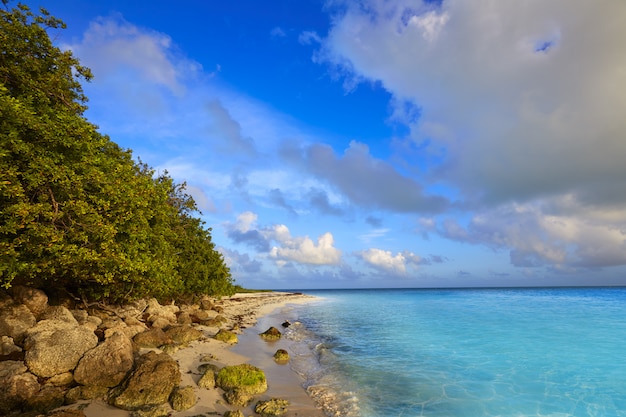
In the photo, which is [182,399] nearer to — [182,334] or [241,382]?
[241,382]

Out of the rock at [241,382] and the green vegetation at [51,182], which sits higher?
→ the green vegetation at [51,182]

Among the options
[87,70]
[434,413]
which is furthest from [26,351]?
[434,413]

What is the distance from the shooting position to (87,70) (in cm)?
1714

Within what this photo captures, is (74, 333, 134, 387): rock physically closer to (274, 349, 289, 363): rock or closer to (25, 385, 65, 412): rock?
(25, 385, 65, 412): rock

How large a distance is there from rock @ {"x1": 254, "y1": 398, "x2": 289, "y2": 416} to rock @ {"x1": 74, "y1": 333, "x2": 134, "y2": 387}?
5.00m

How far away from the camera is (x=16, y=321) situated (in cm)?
Result: 1404

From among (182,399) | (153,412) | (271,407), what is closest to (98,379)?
(153,412)

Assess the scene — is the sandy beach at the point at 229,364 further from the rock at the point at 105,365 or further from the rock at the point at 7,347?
the rock at the point at 7,347

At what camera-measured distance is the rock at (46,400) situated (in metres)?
9.79

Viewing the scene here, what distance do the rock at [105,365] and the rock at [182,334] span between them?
7435mm

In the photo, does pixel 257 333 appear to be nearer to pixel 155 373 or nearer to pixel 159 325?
pixel 159 325

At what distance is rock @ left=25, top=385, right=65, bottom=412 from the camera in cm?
979

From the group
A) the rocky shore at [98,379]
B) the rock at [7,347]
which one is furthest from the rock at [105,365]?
the rock at [7,347]

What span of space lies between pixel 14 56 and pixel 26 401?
45.4 feet
